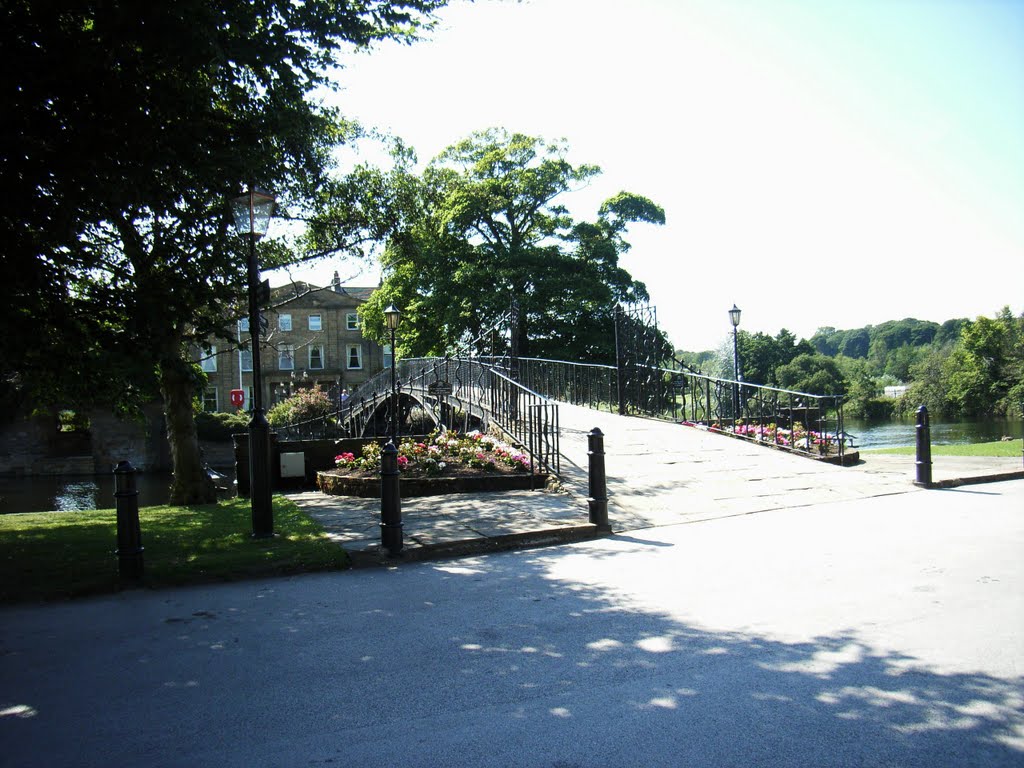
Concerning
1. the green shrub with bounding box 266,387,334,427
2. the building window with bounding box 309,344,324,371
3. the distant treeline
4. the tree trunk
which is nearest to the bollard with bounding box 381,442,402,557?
the tree trunk

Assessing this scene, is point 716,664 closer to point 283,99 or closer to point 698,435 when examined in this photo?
point 283,99

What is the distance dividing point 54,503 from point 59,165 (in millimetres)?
28172

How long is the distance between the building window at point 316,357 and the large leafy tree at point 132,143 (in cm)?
5328

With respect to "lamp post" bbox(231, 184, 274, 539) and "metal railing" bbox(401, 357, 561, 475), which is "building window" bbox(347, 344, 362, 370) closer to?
"metal railing" bbox(401, 357, 561, 475)

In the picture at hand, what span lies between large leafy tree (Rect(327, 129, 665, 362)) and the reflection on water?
44.6ft

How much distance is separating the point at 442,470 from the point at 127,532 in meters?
5.96

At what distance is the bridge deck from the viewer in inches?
370

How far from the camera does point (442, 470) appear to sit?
38.3 ft

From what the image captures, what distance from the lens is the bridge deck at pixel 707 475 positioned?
9.41 m

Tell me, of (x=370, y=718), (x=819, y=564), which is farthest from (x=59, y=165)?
(x=819, y=564)

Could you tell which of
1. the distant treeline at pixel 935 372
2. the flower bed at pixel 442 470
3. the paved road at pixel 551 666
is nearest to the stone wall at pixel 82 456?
the distant treeline at pixel 935 372

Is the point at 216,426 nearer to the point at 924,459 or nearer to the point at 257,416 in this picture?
the point at 257,416

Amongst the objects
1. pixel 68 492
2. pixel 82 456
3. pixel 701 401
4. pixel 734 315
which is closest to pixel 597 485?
pixel 701 401

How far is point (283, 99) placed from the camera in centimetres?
827
